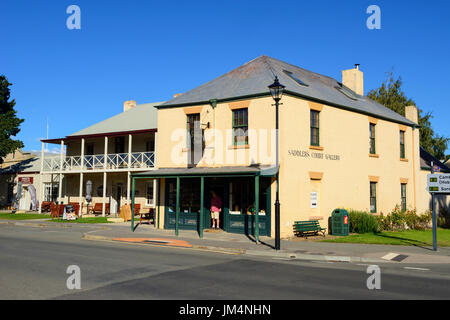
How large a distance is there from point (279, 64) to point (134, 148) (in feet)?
45.3

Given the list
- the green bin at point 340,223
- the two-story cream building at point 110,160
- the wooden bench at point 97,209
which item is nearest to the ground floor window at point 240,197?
the green bin at point 340,223

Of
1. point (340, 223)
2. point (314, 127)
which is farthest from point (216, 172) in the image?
point (340, 223)

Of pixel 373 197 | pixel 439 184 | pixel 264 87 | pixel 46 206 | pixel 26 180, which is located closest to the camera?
pixel 439 184

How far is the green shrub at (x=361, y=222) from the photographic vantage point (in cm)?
1914

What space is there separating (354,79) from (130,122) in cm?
1614

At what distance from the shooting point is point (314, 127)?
1872 centimetres

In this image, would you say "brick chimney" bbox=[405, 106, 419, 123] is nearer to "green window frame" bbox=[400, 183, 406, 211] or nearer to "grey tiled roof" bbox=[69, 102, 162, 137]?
"green window frame" bbox=[400, 183, 406, 211]

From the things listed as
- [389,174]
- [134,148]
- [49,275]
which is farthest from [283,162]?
[134,148]

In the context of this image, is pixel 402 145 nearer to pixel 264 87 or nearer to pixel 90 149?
pixel 264 87

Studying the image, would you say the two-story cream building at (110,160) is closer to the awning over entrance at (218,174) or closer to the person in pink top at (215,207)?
the awning over entrance at (218,174)

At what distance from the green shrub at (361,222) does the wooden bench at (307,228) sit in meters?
2.37

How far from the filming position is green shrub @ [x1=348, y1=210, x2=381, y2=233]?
754 inches
